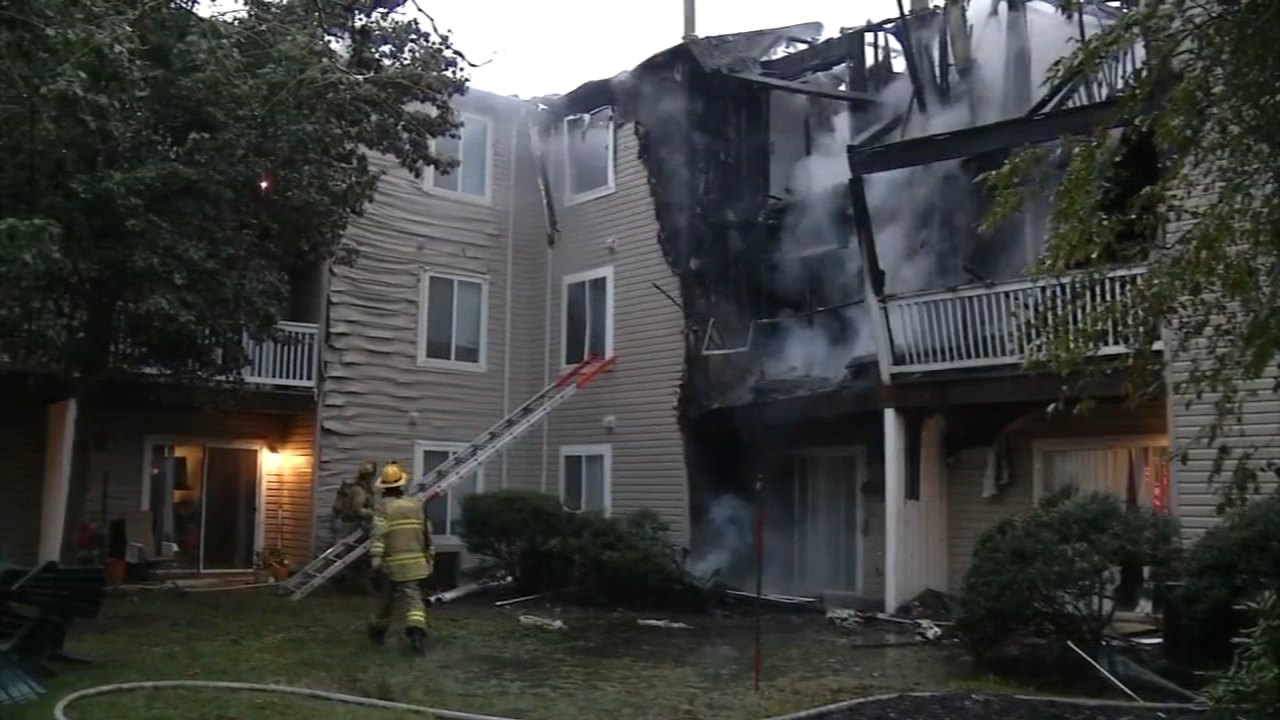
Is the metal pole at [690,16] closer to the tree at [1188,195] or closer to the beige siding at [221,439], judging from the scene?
the beige siding at [221,439]

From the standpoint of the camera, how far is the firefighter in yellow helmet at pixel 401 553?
1245cm

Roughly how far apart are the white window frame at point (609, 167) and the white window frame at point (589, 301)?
1.23 metres

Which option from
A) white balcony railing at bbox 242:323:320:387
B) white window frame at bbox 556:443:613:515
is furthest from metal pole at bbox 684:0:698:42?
white balcony railing at bbox 242:323:320:387

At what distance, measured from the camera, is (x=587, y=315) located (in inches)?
865

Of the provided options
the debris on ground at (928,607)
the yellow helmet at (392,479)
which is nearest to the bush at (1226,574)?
the debris on ground at (928,607)

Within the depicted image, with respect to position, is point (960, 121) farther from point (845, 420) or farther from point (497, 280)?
point (497, 280)

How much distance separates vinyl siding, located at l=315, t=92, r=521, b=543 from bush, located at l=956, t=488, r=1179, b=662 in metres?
12.1

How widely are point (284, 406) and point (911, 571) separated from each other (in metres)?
9.77

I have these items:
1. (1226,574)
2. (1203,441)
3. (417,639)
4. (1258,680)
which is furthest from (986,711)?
(417,639)

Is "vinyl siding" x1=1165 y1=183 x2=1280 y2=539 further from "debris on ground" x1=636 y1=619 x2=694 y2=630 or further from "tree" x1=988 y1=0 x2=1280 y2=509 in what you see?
"debris on ground" x1=636 y1=619 x2=694 y2=630

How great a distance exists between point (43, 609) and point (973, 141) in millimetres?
10943

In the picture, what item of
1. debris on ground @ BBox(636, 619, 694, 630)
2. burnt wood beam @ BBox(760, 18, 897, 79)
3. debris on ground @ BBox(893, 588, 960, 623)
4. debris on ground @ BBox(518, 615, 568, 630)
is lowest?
debris on ground @ BBox(636, 619, 694, 630)

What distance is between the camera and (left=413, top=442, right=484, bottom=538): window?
21656mm

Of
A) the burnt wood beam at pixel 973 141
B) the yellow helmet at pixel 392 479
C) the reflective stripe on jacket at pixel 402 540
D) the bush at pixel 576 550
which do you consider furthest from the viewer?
the bush at pixel 576 550
